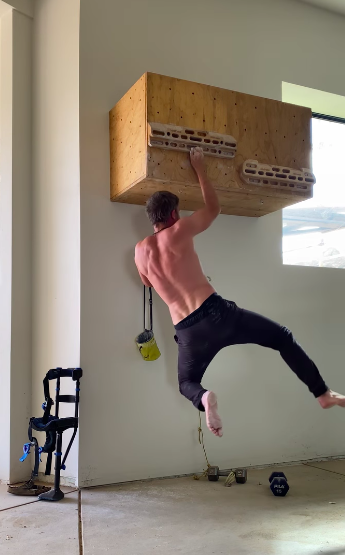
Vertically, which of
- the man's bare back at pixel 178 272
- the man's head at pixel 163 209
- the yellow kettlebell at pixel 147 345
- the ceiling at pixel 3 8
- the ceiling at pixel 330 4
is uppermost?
the ceiling at pixel 330 4

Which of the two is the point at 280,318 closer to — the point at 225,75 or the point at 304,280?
the point at 304,280

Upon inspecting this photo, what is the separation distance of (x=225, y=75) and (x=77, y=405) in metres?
2.88

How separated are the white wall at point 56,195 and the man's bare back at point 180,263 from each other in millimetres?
863

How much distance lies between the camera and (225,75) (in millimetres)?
4375

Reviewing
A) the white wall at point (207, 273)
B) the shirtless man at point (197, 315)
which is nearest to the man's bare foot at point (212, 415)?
the shirtless man at point (197, 315)

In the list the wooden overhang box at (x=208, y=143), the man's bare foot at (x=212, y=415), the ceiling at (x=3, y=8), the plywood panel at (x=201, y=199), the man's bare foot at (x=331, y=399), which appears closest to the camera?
the man's bare foot at (x=212, y=415)

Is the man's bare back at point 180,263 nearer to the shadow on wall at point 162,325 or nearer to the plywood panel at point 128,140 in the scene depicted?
the plywood panel at point 128,140

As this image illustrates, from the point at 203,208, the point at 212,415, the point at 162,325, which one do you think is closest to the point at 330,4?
the point at 203,208

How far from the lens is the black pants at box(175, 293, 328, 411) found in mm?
2820

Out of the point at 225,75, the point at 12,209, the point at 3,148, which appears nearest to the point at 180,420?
the point at 12,209

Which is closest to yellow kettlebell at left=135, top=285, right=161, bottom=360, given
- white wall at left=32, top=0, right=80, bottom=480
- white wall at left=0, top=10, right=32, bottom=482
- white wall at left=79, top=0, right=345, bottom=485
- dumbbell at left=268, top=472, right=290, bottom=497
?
white wall at left=79, top=0, right=345, bottom=485

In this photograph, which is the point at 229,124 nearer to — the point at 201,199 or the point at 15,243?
the point at 201,199

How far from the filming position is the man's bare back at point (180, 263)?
2.95 m

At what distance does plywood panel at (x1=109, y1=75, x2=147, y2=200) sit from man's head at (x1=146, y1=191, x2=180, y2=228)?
0.26 meters
